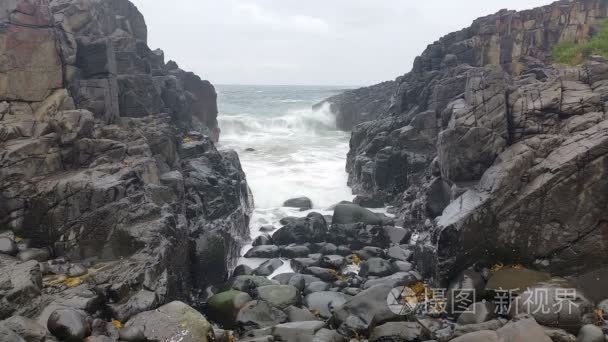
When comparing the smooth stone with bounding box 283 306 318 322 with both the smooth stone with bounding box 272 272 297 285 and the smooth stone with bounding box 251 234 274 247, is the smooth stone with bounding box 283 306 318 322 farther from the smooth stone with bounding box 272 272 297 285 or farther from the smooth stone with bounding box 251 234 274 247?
the smooth stone with bounding box 251 234 274 247

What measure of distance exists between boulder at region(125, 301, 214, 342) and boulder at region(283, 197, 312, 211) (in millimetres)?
12220

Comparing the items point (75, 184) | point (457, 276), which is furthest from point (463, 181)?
point (75, 184)

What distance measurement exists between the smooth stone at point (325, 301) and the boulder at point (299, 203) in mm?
9548

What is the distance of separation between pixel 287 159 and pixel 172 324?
897 inches

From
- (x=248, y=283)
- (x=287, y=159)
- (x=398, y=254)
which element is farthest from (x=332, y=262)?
(x=287, y=159)

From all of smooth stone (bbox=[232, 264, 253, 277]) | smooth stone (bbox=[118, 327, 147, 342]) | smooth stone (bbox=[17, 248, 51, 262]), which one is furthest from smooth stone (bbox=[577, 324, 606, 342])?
smooth stone (bbox=[17, 248, 51, 262])

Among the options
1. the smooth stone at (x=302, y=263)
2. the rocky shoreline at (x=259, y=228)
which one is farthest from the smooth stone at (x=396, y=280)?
the smooth stone at (x=302, y=263)

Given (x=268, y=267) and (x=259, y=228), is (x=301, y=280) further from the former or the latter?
(x=259, y=228)

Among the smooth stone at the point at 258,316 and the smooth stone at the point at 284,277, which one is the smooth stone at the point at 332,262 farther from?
the smooth stone at the point at 258,316

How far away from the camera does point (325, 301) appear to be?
37.6 feet

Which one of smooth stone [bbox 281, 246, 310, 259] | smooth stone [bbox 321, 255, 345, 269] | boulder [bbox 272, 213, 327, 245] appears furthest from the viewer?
boulder [bbox 272, 213, 327, 245]

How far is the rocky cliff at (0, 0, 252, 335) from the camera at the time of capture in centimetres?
1012

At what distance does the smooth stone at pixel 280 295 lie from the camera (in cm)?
1120

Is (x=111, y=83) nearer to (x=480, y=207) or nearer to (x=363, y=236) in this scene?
(x=363, y=236)
